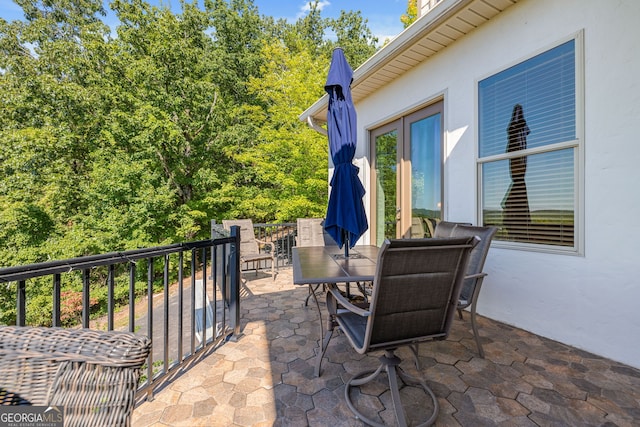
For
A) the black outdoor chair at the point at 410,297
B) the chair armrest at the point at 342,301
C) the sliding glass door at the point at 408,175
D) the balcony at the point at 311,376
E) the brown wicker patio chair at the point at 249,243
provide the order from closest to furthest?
1. the black outdoor chair at the point at 410,297
2. the chair armrest at the point at 342,301
3. the balcony at the point at 311,376
4. the sliding glass door at the point at 408,175
5. the brown wicker patio chair at the point at 249,243

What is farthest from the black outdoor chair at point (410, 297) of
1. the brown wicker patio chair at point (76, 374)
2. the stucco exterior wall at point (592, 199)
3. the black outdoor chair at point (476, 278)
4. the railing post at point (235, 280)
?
the stucco exterior wall at point (592, 199)

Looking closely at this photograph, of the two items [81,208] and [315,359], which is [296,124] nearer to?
[315,359]

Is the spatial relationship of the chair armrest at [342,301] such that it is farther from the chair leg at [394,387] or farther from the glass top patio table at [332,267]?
the chair leg at [394,387]

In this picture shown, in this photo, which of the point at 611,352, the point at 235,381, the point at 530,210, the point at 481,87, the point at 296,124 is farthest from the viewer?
the point at 296,124

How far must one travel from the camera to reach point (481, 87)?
3234 millimetres

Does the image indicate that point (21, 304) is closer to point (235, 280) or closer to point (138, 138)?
point (235, 280)

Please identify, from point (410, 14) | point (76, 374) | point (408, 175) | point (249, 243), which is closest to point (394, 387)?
point (76, 374)

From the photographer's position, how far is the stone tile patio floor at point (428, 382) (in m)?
1.61

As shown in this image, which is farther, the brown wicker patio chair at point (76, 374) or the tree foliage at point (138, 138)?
the tree foliage at point (138, 138)

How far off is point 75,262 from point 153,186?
347 inches

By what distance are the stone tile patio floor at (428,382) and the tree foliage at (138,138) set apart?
5150 mm

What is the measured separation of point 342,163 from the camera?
2697 millimetres

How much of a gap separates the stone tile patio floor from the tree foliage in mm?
5150

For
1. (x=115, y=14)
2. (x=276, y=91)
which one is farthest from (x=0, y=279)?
(x=115, y=14)
